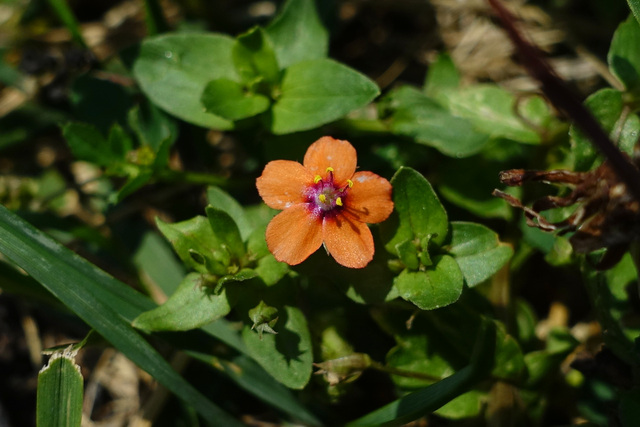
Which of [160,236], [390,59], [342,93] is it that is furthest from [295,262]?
[390,59]

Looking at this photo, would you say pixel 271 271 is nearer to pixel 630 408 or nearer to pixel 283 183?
pixel 283 183

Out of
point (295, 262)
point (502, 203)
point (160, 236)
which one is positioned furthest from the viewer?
point (160, 236)

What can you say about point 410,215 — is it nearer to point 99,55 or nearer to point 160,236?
point 160,236

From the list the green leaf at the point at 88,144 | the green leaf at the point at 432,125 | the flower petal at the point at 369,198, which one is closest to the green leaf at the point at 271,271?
the flower petal at the point at 369,198

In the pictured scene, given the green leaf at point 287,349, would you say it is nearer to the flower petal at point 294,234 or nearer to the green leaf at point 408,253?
the flower petal at point 294,234

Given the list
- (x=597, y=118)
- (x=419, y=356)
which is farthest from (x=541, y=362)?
(x=597, y=118)

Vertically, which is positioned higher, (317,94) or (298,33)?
(298,33)

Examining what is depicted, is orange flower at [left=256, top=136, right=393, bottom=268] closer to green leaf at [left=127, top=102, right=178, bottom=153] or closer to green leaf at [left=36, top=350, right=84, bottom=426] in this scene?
green leaf at [left=36, top=350, right=84, bottom=426]

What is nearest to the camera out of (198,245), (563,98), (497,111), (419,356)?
(563,98)
